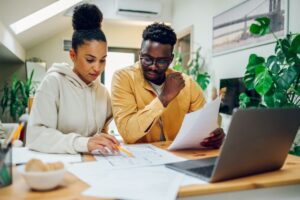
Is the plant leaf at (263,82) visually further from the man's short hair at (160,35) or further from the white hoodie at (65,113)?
the white hoodie at (65,113)

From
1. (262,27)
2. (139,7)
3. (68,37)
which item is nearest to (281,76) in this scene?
(262,27)

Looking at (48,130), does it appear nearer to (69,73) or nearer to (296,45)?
(69,73)

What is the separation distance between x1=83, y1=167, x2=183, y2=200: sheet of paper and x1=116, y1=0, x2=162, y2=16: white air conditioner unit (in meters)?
4.38

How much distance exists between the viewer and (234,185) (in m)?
0.71

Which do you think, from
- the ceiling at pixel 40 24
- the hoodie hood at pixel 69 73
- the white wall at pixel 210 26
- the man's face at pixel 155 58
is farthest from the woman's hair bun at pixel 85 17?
the ceiling at pixel 40 24

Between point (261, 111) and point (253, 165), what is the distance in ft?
0.55

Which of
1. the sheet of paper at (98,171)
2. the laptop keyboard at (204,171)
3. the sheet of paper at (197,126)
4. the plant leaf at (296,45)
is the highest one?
the plant leaf at (296,45)

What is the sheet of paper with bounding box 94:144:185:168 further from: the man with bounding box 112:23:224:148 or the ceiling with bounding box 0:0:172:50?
the ceiling with bounding box 0:0:172:50

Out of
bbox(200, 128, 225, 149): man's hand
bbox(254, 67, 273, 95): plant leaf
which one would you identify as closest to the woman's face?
bbox(200, 128, 225, 149): man's hand

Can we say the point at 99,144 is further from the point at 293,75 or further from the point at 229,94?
the point at 229,94

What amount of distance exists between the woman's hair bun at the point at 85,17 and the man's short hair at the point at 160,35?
1.15ft

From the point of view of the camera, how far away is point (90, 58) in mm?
1160

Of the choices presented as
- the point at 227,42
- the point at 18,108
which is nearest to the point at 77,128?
the point at 227,42

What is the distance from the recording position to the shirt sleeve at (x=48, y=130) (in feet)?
3.31
